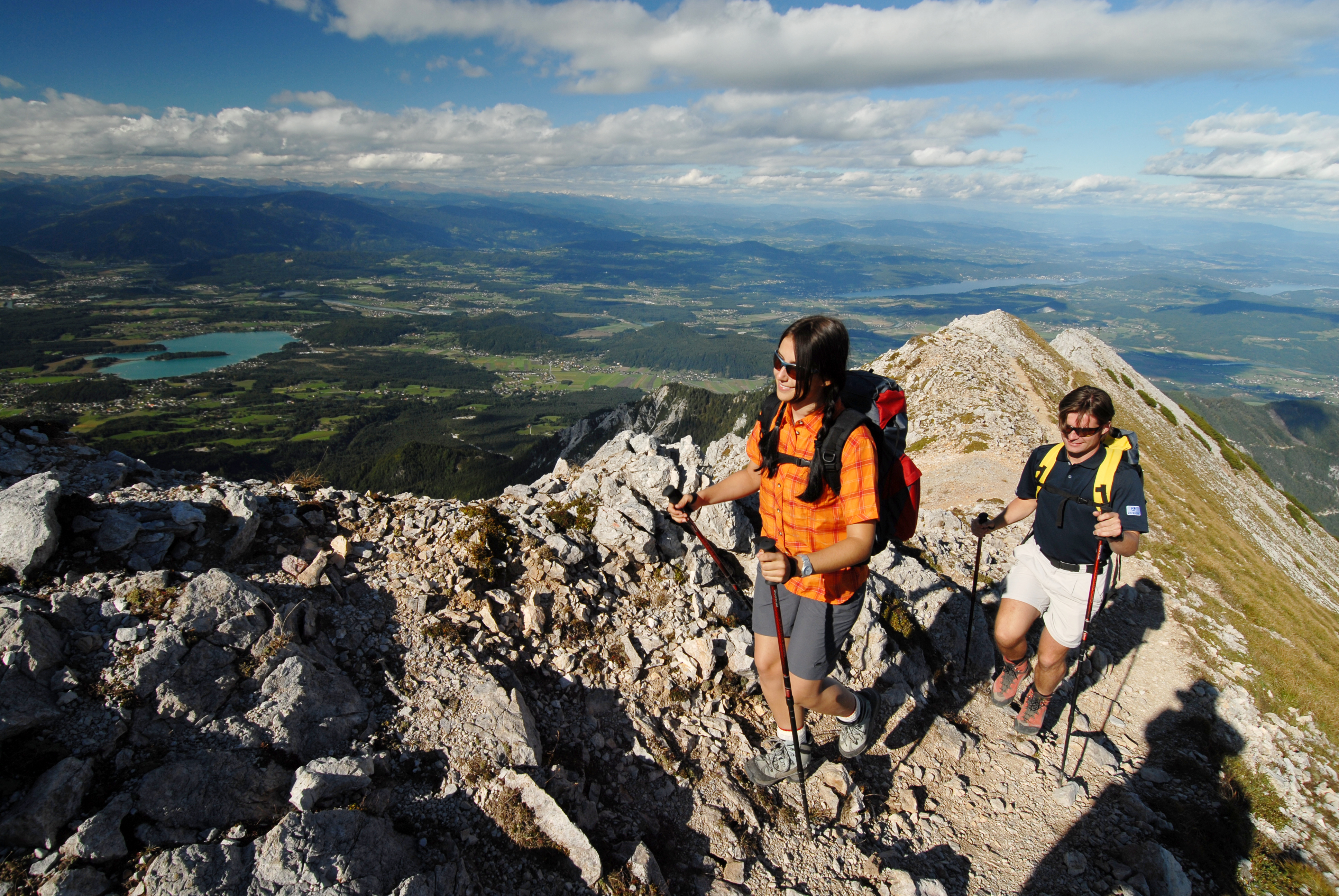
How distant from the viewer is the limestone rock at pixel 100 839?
13.6 ft

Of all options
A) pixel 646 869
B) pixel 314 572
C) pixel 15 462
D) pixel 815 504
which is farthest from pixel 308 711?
pixel 15 462

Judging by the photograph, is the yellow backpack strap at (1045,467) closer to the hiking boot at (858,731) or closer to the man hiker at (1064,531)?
the man hiker at (1064,531)

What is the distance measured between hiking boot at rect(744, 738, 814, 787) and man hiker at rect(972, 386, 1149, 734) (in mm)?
3769

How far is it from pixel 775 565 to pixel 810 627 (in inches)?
46.7

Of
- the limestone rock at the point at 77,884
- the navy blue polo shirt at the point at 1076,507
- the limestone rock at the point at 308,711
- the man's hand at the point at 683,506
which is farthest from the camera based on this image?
the navy blue polo shirt at the point at 1076,507

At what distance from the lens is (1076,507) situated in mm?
7469

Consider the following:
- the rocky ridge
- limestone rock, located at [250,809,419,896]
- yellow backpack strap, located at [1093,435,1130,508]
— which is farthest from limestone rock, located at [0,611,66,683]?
yellow backpack strap, located at [1093,435,1130,508]

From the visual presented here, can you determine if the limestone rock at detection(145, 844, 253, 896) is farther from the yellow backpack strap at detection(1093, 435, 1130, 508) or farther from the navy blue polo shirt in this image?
the yellow backpack strap at detection(1093, 435, 1130, 508)

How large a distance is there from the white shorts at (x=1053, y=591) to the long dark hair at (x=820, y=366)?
15.6 feet

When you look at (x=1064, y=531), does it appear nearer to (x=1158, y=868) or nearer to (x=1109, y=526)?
(x=1109, y=526)

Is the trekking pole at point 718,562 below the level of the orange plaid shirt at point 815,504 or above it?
below

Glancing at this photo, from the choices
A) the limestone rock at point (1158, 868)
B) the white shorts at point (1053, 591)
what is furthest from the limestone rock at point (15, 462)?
the limestone rock at point (1158, 868)

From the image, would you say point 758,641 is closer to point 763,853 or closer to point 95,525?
point 763,853

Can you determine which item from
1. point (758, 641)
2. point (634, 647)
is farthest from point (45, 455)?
point (758, 641)
